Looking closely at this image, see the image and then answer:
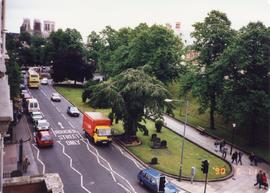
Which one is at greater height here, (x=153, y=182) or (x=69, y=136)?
(x=69, y=136)

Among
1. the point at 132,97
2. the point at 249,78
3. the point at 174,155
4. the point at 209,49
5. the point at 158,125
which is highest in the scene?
the point at 209,49

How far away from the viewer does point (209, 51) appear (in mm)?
49688

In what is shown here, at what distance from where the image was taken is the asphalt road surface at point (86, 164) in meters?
31.4

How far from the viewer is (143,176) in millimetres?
31828

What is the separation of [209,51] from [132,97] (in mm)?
13412

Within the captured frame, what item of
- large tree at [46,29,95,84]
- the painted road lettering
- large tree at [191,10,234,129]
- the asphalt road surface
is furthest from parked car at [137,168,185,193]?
large tree at [46,29,95,84]

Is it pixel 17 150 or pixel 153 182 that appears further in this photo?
pixel 17 150

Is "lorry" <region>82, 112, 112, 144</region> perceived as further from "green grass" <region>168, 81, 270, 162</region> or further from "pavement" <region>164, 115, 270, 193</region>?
"green grass" <region>168, 81, 270, 162</region>

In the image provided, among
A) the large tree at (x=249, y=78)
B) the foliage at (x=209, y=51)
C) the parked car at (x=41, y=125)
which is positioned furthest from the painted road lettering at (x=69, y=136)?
the large tree at (x=249, y=78)

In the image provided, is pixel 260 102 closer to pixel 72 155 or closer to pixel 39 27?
pixel 72 155

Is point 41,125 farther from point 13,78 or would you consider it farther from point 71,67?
point 71,67

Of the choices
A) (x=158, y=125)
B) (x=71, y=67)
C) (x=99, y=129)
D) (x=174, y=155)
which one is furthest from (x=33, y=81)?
(x=174, y=155)

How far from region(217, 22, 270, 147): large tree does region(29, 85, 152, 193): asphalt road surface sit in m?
13.2

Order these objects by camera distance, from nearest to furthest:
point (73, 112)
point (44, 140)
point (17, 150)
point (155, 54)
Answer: point (17, 150) < point (44, 140) < point (73, 112) < point (155, 54)
